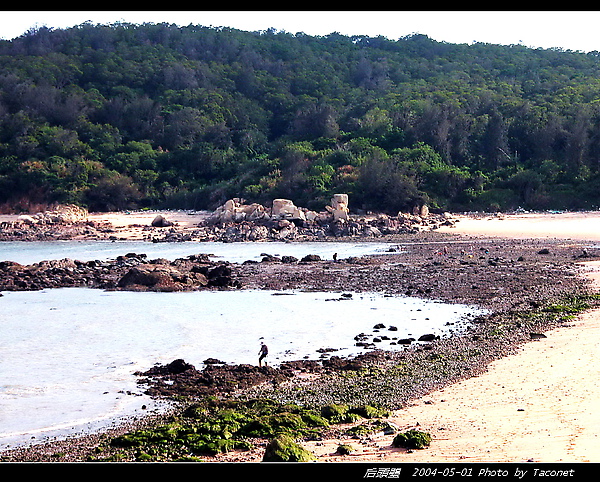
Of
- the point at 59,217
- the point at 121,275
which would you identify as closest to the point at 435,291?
the point at 121,275

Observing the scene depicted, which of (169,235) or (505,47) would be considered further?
(505,47)

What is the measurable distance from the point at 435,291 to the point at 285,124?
1808 inches

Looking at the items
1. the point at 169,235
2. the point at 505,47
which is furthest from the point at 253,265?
the point at 505,47

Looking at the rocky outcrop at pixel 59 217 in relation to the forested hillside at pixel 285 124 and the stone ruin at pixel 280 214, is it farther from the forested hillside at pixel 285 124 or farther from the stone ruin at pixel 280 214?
the stone ruin at pixel 280 214

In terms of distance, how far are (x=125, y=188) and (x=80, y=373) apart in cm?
3656

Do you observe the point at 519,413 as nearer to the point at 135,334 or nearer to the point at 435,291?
the point at 135,334

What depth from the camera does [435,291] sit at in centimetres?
1847

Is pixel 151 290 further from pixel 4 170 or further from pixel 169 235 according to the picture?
pixel 4 170

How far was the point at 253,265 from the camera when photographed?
25.3 metres

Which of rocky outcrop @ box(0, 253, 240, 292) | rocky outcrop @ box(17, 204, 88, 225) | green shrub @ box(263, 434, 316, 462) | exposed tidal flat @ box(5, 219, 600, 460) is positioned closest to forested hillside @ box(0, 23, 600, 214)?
rocky outcrop @ box(17, 204, 88, 225)

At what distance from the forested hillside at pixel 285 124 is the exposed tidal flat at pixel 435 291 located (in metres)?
A: 11.9

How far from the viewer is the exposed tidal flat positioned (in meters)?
9.55

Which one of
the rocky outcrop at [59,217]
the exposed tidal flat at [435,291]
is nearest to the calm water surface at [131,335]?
the exposed tidal flat at [435,291]

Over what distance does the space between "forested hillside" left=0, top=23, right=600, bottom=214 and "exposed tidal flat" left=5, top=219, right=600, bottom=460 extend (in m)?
11.9
